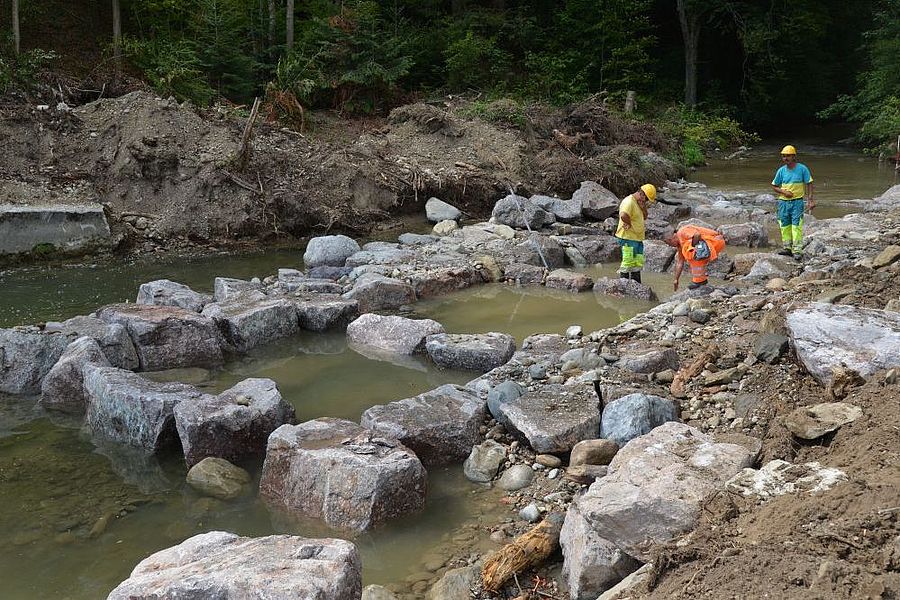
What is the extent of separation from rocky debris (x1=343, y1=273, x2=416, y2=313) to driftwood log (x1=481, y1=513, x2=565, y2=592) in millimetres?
5339

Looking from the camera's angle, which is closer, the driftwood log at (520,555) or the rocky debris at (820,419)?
the driftwood log at (520,555)

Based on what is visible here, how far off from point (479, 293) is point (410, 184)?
5033 mm

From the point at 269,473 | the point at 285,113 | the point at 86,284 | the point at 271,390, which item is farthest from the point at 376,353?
the point at 285,113

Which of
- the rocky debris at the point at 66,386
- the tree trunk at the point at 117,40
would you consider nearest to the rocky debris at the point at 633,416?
the rocky debris at the point at 66,386

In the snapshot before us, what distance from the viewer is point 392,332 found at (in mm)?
8203

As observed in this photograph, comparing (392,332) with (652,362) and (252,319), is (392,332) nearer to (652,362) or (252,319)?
(252,319)

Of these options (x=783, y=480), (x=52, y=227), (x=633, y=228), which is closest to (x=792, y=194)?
(x=633, y=228)

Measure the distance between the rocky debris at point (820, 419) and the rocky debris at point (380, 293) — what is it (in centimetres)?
565

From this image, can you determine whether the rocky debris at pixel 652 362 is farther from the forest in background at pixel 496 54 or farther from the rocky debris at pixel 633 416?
the forest in background at pixel 496 54

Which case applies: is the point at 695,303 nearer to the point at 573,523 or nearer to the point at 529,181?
the point at 573,523

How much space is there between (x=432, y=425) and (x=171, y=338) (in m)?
3.35

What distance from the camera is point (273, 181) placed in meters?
13.6

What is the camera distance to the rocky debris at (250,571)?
335 centimetres

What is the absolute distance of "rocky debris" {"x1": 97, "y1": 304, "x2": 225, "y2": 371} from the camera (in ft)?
25.0
